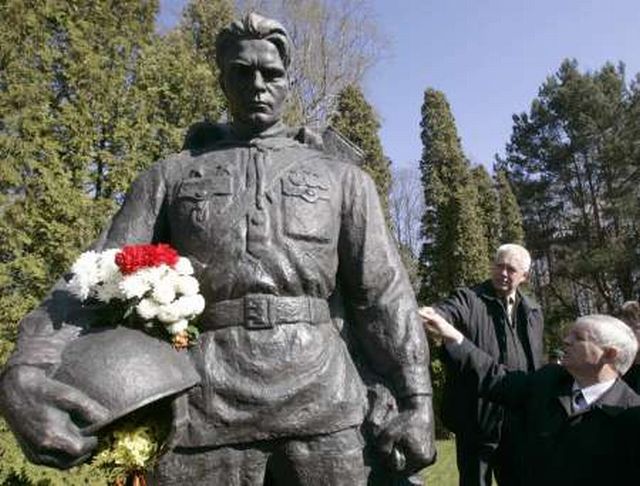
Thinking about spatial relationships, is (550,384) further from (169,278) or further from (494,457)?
(169,278)

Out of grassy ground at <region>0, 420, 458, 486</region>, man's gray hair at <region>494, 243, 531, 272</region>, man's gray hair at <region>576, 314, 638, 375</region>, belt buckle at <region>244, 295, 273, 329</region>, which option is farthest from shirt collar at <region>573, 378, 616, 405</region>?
grassy ground at <region>0, 420, 458, 486</region>

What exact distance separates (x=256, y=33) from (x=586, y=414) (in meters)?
2.27

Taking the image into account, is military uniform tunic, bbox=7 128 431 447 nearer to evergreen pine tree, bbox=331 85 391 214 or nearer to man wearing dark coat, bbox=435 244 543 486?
man wearing dark coat, bbox=435 244 543 486

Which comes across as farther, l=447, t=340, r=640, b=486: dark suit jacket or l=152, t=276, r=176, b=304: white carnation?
l=447, t=340, r=640, b=486: dark suit jacket

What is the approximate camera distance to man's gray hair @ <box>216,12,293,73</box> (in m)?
2.83

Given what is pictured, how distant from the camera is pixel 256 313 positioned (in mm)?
2586

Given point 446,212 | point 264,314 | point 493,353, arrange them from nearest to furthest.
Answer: point 264,314 < point 493,353 < point 446,212

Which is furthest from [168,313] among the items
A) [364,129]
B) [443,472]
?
[364,129]

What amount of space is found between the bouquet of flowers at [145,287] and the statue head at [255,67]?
73cm

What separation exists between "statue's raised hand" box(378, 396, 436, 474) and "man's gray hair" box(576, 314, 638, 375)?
130 centimetres

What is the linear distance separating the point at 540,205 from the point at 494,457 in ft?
97.5

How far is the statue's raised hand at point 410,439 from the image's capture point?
8.39 feet

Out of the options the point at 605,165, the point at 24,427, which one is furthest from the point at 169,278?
the point at 605,165

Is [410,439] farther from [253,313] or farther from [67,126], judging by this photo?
[67,126]
